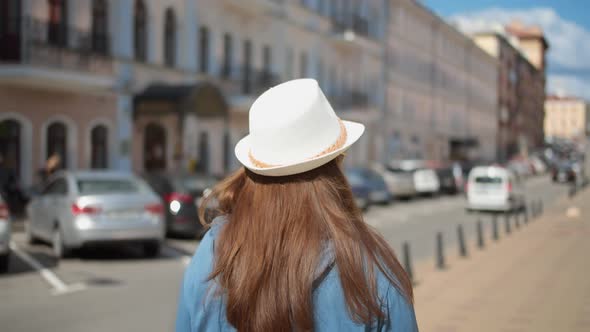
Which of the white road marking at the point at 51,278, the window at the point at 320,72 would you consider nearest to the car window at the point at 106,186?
the white road marking at the point at 51,278

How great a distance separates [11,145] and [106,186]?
9.86 metres

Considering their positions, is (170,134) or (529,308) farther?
(170,134)

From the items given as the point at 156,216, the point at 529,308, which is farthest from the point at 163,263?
the point at 529,308

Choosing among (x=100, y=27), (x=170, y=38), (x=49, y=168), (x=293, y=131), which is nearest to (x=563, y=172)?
(x=170, y=38)

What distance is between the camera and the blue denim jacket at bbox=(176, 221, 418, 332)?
6.66ft

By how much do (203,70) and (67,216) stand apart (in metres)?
18.6

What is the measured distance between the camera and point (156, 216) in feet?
41.6

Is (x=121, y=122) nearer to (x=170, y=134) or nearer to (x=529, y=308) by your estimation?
(x=170, y=134)

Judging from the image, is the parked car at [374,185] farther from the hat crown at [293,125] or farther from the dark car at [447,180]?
the hat crown at [293,125]

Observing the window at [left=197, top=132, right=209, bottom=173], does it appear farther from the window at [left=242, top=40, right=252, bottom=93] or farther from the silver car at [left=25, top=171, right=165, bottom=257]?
the silver car at [left=25, top=171, right=165, bottom=257]

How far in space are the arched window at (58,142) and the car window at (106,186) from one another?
10.3m

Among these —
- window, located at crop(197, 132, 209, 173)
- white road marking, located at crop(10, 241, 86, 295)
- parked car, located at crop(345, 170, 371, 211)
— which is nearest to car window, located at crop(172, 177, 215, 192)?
white road marking, located at crop(10, 241, 86, 295)

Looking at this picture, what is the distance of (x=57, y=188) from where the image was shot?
521 inches

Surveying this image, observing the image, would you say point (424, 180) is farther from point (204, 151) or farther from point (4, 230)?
point (4, 230)
